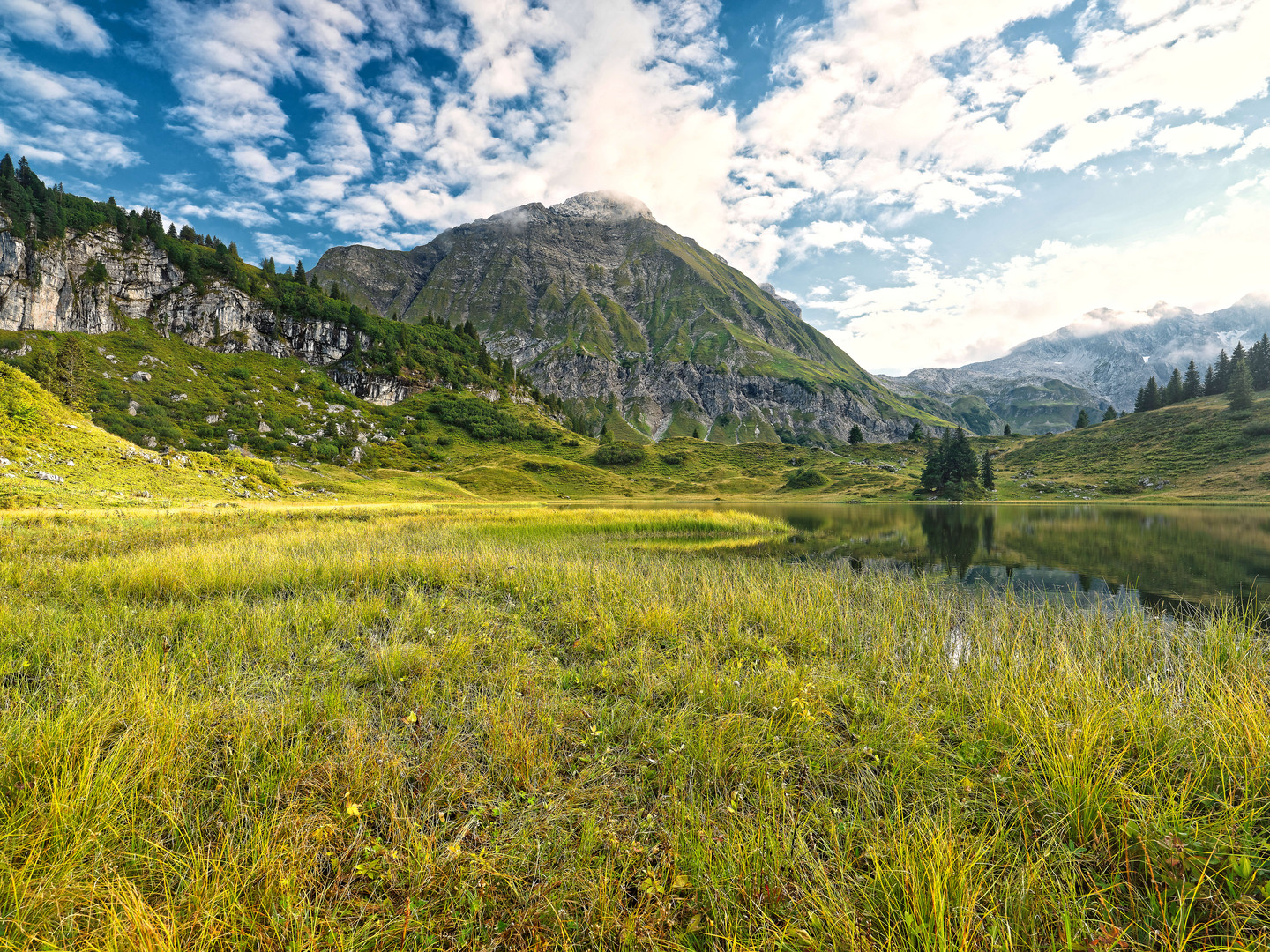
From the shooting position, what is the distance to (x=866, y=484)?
97.6 meters

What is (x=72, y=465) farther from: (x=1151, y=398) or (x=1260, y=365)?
(x=1260, y=365)

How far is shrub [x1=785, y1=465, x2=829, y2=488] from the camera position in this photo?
10188cm

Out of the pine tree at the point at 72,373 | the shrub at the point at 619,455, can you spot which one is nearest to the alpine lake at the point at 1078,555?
the shrub at the point at 619,455

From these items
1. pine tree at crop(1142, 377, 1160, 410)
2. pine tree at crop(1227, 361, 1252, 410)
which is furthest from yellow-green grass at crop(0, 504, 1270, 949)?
pine tree at crop(1142, 377, 1160, 410)

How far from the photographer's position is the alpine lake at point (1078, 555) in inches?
572

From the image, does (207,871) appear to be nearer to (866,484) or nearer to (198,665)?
(198,665)

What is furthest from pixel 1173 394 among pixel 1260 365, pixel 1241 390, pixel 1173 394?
pixel 1241 390

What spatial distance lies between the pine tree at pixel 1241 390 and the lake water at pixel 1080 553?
81380 mm

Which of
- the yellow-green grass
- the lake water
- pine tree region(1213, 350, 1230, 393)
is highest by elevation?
pine tree region(1213, 350, 1230, 393)

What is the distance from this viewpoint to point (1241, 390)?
93.4m

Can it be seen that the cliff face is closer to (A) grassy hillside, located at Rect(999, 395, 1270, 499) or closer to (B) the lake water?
(B) the lake water

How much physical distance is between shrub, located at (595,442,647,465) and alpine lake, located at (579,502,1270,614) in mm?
83000

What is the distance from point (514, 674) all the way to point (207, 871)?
3.72 metres

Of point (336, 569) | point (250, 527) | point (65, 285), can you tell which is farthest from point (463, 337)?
point (336, 569)
